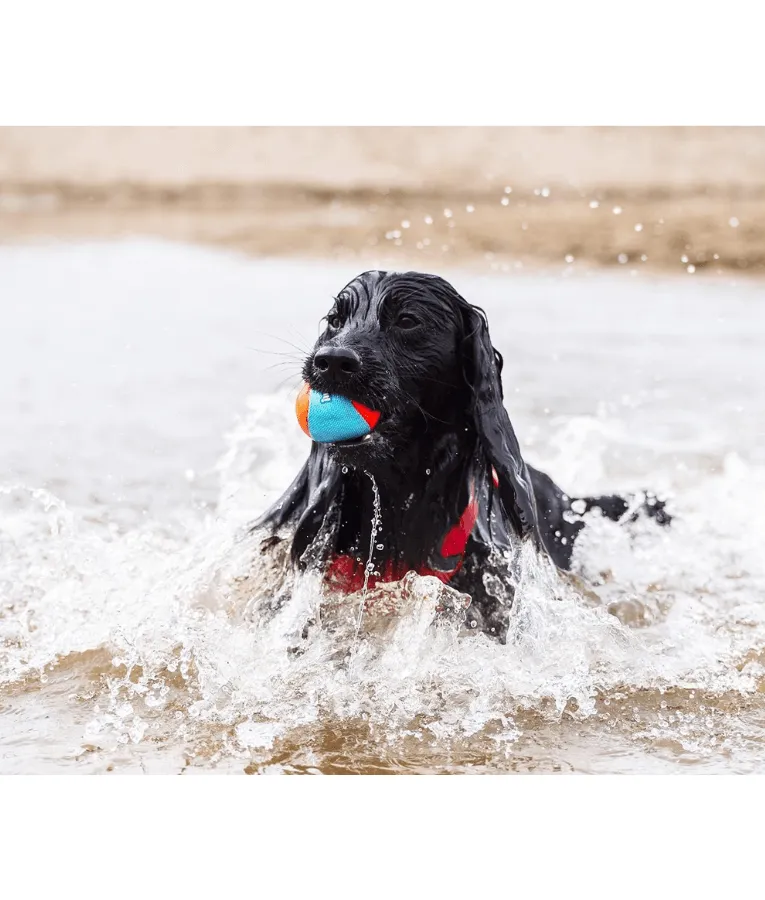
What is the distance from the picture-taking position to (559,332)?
702cm

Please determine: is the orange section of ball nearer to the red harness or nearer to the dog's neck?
the dog's neck

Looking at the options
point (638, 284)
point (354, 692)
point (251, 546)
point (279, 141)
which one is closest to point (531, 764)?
point (354, 692)

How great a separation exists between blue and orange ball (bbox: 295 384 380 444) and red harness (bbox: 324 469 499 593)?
48 cm

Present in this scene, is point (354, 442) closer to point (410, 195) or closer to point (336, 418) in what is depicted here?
point (336, 418)

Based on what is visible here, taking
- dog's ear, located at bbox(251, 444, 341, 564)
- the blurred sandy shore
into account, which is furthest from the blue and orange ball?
the blurred sandy shore

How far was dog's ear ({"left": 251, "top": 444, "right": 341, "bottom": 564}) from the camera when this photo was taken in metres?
2.93

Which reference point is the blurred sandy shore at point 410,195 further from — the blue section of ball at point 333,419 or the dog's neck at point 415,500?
the blue section of ball at point 333,419

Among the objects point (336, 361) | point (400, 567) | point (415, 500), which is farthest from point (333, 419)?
point (400, 567)

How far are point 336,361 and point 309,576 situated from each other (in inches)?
30.0

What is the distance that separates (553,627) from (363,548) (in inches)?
26.5

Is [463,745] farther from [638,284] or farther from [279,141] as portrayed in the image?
[638,284]

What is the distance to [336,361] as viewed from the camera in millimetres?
2549

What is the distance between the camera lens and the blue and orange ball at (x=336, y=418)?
102 inches

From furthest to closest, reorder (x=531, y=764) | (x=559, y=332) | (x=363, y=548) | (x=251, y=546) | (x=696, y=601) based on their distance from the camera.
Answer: (x=559, y=332) < (x=696, y=601) < (x=251, y=546) < (x=363, y=548) < (x=531, y=764)
